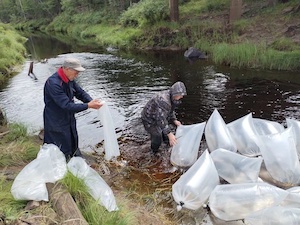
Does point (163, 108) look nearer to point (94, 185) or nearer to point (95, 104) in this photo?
point (95, 104)

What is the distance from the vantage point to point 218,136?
13.3 feet

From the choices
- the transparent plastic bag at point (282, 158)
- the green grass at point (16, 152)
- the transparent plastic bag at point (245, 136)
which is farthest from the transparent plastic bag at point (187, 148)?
the green grass at point (16, 152)

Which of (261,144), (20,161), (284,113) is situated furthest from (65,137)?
(284,113)

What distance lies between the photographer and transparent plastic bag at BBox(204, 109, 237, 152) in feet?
13.0

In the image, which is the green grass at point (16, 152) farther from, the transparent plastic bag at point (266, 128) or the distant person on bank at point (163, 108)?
the transparent plastic bag at point (266, 128)

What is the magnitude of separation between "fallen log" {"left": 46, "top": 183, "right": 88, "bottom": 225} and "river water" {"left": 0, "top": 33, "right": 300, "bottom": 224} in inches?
71.3

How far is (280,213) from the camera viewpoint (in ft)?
8.39

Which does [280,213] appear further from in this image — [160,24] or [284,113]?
[160,24]

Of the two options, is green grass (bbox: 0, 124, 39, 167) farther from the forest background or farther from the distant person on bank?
the distant person on bank

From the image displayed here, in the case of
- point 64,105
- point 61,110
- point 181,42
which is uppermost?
point 64,105

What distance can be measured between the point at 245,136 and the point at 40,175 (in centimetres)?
271

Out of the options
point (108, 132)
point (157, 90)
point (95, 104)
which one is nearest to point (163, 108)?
point (108, 132)

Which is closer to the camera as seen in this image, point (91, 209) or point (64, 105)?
point (91, 209)

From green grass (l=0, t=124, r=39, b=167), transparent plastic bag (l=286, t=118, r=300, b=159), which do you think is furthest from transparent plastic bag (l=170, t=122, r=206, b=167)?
green grass (l=0, t=124, r=39, b=167)
